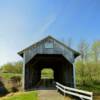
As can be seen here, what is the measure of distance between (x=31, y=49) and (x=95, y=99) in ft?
24.4

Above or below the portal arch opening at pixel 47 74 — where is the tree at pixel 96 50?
above

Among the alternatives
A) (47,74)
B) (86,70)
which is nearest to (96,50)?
(86,70)

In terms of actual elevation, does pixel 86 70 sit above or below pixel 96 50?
below

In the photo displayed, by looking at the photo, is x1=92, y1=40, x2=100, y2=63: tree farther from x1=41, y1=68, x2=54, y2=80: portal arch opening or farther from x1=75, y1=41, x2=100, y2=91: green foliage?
x1=41, y1=68, x2=54, y2=80: portal arch opening

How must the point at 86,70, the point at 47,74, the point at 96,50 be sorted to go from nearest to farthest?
the point at 86,70 → the point at 96,50 → the point at 47,74

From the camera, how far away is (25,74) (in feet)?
59.9

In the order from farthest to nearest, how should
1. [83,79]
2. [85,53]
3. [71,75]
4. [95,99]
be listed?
[85,53] → [83,79] → [71,75] → [95,99]

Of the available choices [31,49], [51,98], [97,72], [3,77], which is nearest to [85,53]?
[97,72]

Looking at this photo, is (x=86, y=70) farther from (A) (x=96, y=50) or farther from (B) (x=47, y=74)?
(B) (x=47, y=74)

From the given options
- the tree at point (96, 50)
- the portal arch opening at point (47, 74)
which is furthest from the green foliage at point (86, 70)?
the portal arch opening at point (47, 74)

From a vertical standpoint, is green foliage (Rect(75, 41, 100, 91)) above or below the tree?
Result: below

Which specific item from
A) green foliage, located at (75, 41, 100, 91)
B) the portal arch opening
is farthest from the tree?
the portal arch opening

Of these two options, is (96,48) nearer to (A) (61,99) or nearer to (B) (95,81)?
(B) (95,81)

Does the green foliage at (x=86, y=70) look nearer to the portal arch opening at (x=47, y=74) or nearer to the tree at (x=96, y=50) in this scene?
the tree at (x=96, y=50)
